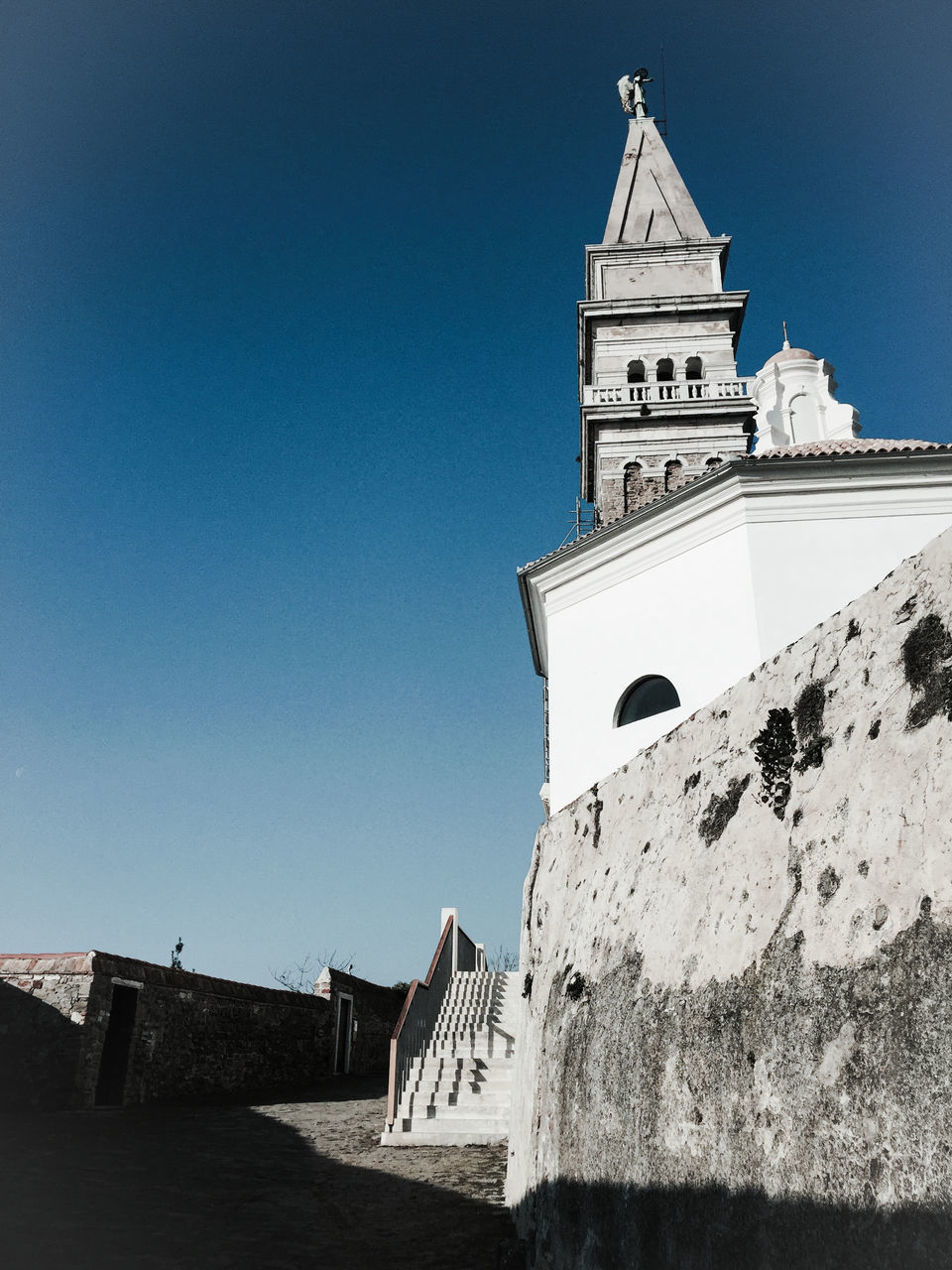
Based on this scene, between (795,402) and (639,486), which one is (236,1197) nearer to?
(639,486)

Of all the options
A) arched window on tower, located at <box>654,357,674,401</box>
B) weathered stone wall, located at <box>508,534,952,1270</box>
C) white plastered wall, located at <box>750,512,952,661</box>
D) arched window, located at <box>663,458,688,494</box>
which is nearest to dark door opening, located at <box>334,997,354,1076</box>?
white plastered wall, located at <box>750,512,952,661</box>

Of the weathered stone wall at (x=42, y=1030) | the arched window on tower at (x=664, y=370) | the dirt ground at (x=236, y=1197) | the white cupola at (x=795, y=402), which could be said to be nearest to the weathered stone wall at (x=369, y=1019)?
the weathered stone wall at (x=42, y=1030)

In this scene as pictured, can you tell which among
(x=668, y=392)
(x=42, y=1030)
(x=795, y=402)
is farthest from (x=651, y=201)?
(x=42, y=1030)

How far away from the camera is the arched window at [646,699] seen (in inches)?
542

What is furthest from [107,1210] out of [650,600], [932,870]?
[650,600]

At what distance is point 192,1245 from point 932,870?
651 centimetres

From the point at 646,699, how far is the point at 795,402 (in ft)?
64.1

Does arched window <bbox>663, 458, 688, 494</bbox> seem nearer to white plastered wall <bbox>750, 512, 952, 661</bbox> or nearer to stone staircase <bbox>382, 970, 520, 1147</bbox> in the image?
white plastered wall <bbox>750, 512, 952, 661</bbox>

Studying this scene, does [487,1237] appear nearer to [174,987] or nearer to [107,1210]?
[107,1210]

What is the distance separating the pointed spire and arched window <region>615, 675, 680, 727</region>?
1955cm

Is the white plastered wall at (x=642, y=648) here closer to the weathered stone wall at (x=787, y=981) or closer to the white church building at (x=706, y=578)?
the white church building at (x=706, y=578)

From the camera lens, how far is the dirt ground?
6254 millimetres

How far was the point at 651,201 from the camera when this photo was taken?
98.6 ft

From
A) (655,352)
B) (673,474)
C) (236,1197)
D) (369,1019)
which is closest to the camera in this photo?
(236,1197)
